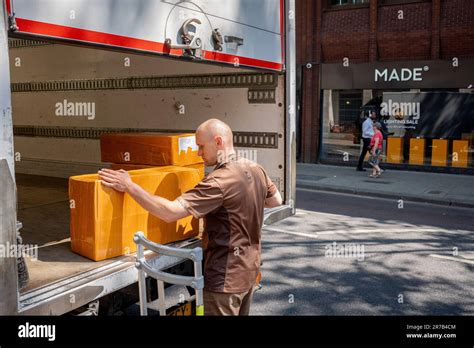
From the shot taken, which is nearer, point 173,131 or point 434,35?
point 173,131

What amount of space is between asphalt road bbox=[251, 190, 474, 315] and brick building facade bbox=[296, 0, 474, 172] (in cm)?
708

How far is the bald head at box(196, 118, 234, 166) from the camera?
3.33 m

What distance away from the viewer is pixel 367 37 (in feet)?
57.2

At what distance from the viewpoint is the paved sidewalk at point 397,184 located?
512 inches

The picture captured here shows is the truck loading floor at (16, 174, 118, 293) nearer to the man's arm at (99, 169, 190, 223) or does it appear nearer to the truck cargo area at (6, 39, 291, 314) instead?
the truck cargo area at (6, 39, 291, 314)

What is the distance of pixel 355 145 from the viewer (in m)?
18.5

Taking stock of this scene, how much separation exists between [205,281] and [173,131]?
2.28 meters

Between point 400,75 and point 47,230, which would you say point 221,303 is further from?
point 400,75

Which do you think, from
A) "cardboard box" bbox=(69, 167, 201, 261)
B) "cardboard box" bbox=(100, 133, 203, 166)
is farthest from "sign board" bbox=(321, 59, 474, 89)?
"cardboard box" bbox=(69, 167, 201, 261)

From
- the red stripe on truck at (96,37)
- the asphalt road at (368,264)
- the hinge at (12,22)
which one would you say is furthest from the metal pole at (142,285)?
the asphalt road at (368,264)

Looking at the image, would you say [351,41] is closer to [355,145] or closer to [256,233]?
[355,145]

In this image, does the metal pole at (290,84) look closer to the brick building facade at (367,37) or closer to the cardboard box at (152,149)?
the cardboard box at (152,149)

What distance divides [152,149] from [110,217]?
3.51ft
